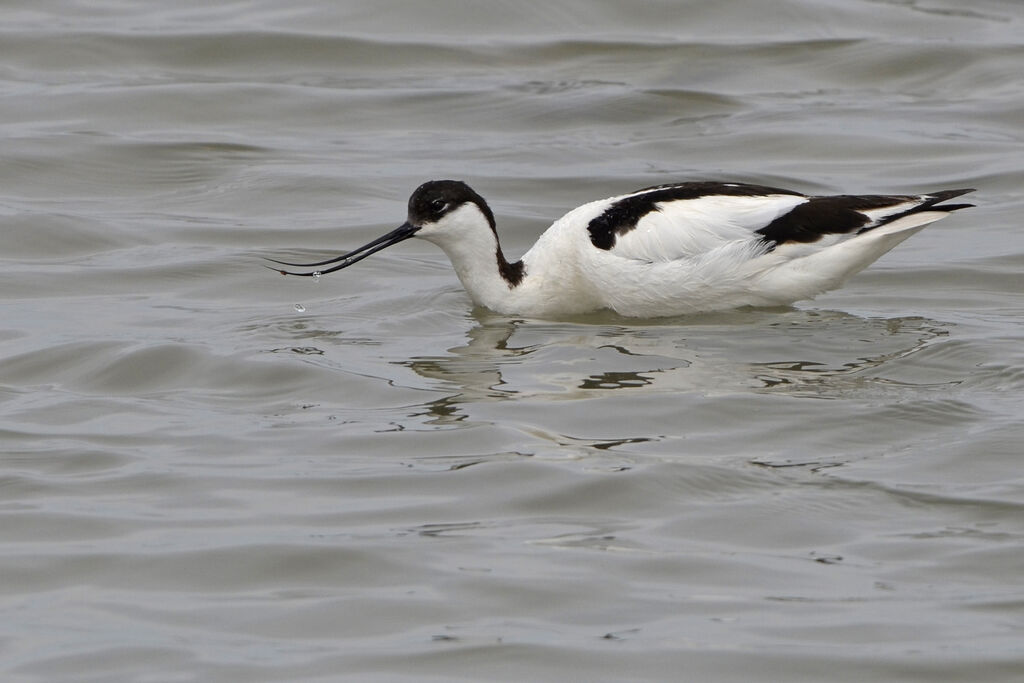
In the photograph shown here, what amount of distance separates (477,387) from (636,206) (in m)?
1.50

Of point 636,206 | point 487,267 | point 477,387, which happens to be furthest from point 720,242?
point 477,387

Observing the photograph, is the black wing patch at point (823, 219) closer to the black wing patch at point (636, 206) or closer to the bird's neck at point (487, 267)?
the black wing patch at point (636, 206)

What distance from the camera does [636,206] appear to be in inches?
359

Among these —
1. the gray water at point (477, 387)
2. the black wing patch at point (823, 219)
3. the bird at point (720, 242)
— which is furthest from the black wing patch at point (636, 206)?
the gray water at point (477, 387)

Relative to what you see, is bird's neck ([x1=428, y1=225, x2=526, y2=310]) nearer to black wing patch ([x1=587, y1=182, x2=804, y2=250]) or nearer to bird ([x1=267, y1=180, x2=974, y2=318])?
bird ([x1=267, y1=180, x2=974, y2=318])

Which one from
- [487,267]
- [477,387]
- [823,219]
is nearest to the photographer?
[477,387]

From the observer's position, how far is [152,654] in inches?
211

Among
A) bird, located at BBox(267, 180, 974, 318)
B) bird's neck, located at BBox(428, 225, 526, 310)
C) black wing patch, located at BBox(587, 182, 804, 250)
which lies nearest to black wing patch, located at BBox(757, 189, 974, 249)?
bird, located at BBox(267, 180, 974, 318)

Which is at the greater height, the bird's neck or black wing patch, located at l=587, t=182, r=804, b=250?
black wing patch, located at l=587, t=182, r=804, b=250

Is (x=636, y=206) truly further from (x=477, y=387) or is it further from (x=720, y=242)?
(x=477, y=387)

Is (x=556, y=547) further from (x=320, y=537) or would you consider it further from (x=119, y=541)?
(x=119, y=541)

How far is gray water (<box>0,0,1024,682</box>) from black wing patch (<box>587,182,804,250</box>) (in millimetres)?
507

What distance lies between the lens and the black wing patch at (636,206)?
9086 mm

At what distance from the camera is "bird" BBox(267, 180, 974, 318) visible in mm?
9047
